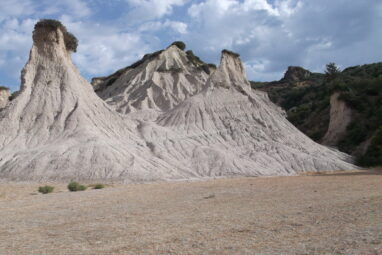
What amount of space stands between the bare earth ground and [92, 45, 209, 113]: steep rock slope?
35.5m

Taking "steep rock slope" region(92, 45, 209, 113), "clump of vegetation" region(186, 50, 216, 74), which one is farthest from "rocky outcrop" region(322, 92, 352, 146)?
"clump of vegetation" region(186, 50, 216, 74)

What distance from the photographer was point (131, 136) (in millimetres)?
31438

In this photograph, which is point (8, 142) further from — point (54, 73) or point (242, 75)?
point (242, 75)

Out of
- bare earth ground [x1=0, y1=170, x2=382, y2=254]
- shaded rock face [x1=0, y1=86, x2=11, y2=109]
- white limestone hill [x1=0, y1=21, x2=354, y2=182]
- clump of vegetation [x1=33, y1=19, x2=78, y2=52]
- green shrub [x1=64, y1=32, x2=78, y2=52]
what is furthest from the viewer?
shaded rock face [x1=0, y1=86, x2=11, y2=109]

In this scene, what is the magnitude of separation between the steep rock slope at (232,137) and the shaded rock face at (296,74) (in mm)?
68083

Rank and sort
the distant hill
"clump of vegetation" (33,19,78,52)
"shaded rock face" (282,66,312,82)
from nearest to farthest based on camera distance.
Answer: "clump of vegetation" (33,19,78,52) < the distant hill < "shaded rock face" (282,66,312,82)

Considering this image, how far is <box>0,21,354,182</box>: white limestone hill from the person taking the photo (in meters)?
25.5

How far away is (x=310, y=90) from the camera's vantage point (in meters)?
75.9

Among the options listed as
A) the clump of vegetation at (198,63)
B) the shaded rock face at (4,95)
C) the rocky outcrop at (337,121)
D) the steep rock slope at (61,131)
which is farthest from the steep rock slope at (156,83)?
the rocky outcrop at (337,121)

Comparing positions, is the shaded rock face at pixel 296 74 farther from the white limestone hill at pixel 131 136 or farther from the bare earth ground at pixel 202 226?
the bare earth ground at pixel 202 226

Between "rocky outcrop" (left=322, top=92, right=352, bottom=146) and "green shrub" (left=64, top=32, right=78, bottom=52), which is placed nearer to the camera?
"green shrub" (left=64, top=32, right=78, bottom=52)

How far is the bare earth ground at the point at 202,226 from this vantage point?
6.52 m

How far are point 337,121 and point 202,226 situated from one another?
133ft

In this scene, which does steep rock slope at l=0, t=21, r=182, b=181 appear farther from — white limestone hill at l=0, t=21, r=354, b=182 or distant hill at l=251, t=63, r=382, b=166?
distant hill at l=251, t=63, r=382, b=166
